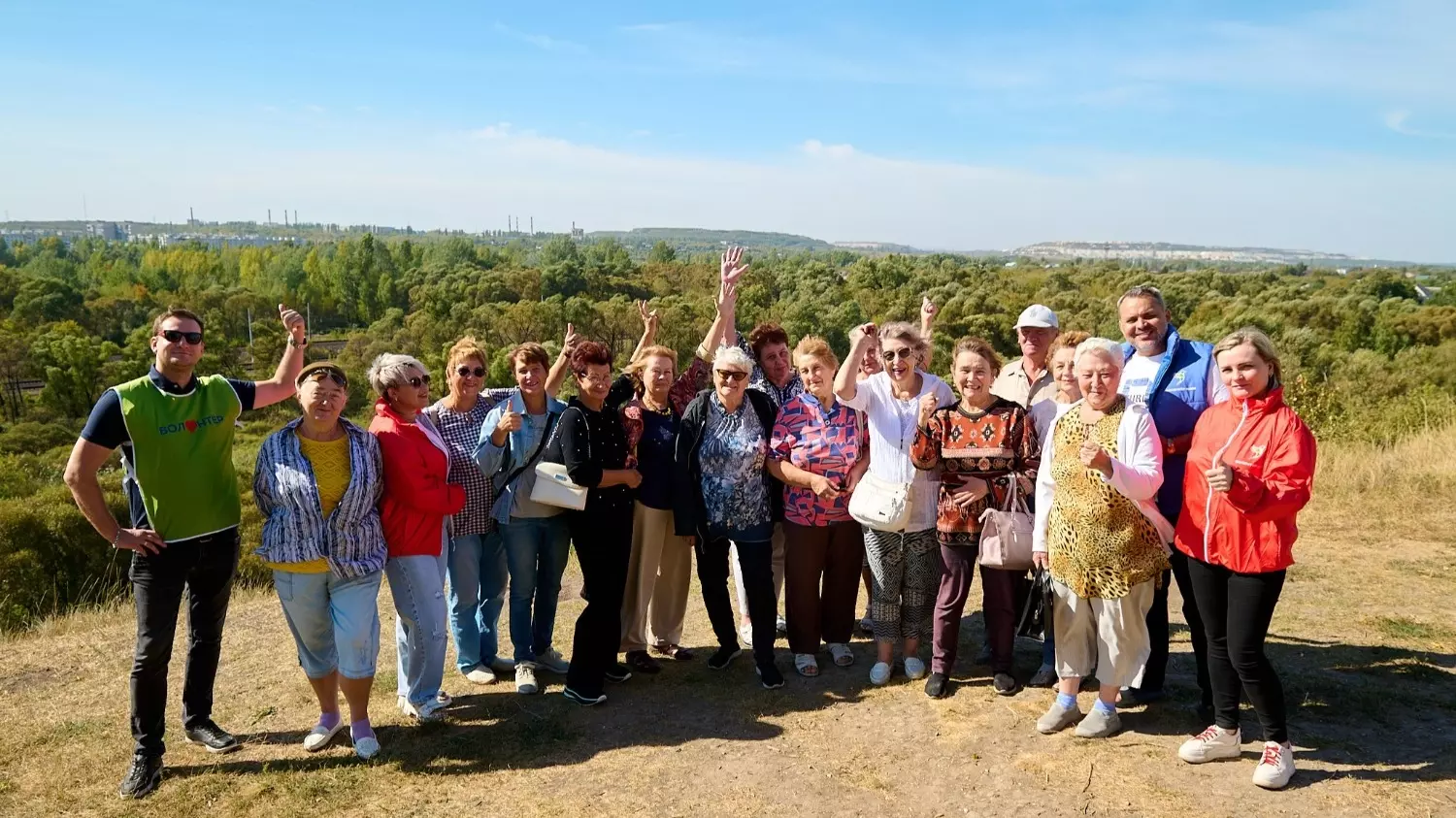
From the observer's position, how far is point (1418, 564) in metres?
7.64

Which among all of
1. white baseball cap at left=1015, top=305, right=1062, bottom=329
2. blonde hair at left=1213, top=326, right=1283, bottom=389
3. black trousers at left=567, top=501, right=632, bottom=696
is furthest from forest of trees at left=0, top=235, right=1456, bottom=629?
blonde hair at left=1213, top=326, right=1283, bottom=389

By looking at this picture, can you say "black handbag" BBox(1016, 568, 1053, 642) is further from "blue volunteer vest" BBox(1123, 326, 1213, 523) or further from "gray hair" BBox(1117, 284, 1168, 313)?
"gray hair" BBox(1117, 284, 1168, 313)

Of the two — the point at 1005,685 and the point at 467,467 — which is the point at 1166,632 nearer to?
the point at 1005,685

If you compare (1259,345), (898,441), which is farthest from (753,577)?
(1259,345)

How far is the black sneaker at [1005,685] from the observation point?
5.00m

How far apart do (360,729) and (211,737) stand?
829 millimetres

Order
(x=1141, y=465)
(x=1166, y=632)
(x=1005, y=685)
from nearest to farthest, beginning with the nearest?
(x=1141, y=465) → (x=1166, y=632) → (x=1005, y=685)

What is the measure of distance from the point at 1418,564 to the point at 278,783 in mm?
8599

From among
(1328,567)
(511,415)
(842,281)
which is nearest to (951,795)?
(511,415)

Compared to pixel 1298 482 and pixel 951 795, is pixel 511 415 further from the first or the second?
pixel 1298 482

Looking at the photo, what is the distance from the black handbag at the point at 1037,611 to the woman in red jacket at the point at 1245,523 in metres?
0.77

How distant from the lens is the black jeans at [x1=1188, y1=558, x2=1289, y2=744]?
3.90 m

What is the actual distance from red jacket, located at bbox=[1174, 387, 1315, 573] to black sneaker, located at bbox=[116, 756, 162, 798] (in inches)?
194

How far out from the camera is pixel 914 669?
5.27 metres
